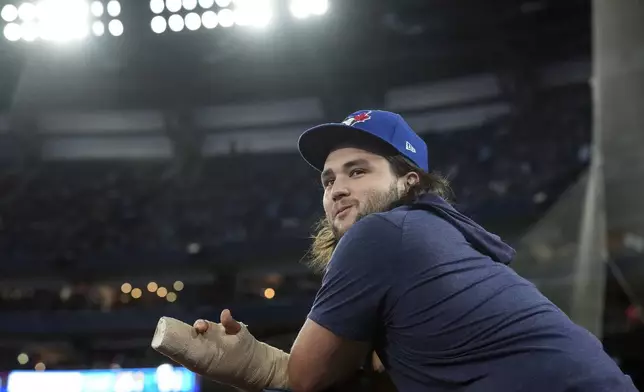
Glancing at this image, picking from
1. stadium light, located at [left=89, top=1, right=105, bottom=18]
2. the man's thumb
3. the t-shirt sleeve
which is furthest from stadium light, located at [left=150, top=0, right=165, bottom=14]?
the t-shirt sleeve

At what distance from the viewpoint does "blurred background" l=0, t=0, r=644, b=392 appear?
8055mm

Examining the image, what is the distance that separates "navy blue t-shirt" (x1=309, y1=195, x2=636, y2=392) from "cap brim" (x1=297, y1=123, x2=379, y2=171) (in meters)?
0.31

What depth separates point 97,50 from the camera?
28.5 ft

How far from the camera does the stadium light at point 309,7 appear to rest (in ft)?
26.1

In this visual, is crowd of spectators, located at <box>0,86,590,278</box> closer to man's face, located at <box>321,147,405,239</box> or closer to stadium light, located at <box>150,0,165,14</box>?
stadium light, located at <box>150,0,165,14</box>

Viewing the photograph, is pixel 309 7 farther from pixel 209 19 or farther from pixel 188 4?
pixel 188 4

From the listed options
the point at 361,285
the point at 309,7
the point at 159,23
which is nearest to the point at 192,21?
the point at 159,23

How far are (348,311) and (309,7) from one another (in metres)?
7.24

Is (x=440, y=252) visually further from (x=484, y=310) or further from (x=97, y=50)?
(x=97, y=50)

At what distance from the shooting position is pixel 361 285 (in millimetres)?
1242

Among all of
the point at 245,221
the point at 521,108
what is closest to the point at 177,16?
the point at 245,221

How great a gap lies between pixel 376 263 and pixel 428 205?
8.7 inches

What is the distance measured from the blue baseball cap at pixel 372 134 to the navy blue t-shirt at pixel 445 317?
0.25 m

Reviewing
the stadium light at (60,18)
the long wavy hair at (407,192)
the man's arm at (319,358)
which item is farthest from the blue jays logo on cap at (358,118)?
the stadium light at (60,18)
